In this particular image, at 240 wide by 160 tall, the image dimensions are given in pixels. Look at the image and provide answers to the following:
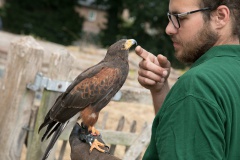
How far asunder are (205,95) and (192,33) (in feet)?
1.54

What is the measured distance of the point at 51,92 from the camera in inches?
156

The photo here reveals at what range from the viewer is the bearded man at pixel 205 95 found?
1.82 m

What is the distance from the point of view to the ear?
2.16 metres

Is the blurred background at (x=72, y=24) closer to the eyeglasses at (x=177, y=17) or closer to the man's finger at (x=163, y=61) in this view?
the man's finger at (x=163, y=61)

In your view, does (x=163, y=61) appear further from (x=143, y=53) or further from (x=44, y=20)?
(x=44, y=20)

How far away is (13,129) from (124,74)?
46.3 inches

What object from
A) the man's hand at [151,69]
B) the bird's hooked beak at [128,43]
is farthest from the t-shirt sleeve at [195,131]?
the bird's hooked beak at [128,43]

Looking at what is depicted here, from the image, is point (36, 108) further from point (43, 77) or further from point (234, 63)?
point (234, 63)

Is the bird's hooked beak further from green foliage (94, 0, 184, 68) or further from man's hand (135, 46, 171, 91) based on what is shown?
green foliage (94, 0, 184, 68)

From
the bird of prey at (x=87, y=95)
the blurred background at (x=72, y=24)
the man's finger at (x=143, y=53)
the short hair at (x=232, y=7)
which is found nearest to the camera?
the short hair at (x=232, y=7)

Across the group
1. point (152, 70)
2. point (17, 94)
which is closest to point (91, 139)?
point (152, 70)

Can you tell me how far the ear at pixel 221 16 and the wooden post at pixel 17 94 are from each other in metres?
2.17

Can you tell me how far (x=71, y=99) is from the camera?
3549 millimetres

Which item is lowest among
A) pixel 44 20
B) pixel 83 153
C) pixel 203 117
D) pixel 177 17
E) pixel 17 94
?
pixel 83 153
